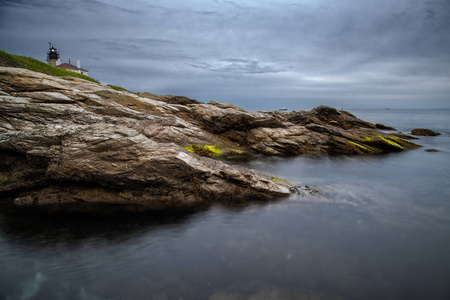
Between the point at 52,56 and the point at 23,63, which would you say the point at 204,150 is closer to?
the point at 23,63

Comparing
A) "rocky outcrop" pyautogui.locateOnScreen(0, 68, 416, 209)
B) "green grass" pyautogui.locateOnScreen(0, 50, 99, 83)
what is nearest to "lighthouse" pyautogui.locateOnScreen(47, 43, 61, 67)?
"green grass" pyautogui.locateOnScreen(0, 50, 99, 83)

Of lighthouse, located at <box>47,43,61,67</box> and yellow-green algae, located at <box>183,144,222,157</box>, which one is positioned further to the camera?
lighthouse, located at <box>47,43,61,67</box>

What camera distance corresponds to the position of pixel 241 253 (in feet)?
28.7

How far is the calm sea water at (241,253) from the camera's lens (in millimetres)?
7102

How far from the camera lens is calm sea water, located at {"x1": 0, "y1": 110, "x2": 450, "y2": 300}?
710cm

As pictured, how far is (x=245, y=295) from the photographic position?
6.81 m

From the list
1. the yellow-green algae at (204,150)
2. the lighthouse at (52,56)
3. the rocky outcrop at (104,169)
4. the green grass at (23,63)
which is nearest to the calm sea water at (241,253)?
the rocky outcrop at (104,169)

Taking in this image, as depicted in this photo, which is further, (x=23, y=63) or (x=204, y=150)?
(x=23, y=63)

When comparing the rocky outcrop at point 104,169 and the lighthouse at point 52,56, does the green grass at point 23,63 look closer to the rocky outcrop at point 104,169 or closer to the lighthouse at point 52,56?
the rocky outcrop at point 104,169

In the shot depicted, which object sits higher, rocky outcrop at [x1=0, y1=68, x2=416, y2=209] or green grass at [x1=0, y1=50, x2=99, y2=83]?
green grass at [x1=0, y1=50, x2=99, y2=83]

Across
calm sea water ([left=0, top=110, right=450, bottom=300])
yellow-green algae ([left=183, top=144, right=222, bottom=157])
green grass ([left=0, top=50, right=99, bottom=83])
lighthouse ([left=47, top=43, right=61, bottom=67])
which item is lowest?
calm sea water ([left=0, top=110, right=450, bottom=300])

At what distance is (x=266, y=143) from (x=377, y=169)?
11379 millimetres

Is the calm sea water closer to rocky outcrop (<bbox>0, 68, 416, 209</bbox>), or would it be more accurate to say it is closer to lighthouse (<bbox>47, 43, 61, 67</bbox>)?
rocky outcrop (<bbox>0, 68, 416, 209</bbox>)

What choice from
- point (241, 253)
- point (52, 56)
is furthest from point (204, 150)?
point (52, 56)
